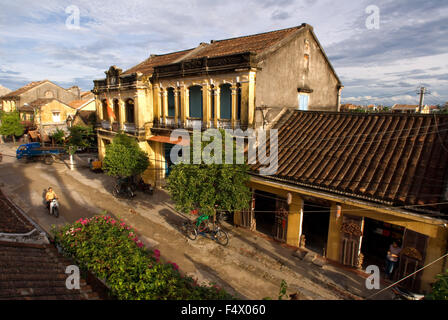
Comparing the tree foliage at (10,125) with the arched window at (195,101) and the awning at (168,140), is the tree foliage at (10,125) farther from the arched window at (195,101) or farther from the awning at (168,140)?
the arched window at (195,101)

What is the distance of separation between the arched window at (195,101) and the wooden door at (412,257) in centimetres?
1275

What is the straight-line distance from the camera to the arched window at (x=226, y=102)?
16109 millimetres

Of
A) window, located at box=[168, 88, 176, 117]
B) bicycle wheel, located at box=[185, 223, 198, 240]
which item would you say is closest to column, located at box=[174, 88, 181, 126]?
window, located at box=[168, 88, 176, 117]

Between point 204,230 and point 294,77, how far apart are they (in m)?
10.7

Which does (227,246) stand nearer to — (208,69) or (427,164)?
(427,164)

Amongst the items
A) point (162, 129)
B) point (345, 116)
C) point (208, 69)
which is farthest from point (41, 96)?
point (345, 116)

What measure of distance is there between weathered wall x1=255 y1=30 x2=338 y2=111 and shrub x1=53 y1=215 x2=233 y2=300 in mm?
10551

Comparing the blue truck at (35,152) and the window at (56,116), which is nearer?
the blue truck at (35,152)

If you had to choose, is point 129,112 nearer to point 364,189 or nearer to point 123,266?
point 364,189

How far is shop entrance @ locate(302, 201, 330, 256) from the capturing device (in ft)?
42.0

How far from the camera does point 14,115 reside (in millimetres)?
38625

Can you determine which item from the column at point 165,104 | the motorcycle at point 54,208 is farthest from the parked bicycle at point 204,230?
the column at point 165,104

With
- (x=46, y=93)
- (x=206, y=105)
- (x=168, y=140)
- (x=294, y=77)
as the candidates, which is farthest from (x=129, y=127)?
(x=46, y=93)

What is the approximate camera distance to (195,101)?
18.3 m
